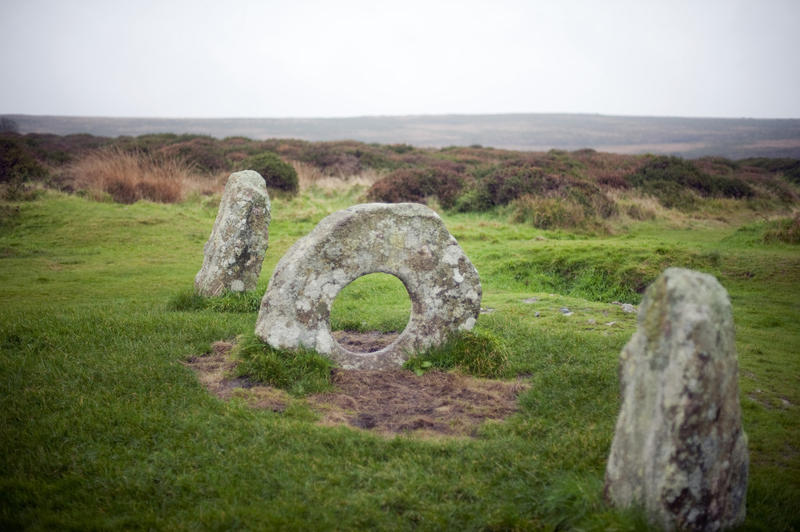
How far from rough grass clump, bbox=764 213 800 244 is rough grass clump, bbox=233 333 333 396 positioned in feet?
47.1

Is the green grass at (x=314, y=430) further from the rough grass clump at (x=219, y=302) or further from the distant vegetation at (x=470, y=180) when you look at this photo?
the distant vegetation at (x=470, y=180)

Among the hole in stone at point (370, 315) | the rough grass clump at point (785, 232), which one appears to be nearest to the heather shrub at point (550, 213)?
the rough grass clump at point (785, 232)

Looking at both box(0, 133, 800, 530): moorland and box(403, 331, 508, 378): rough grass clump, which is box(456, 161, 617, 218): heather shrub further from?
box(403, 331, 508, 378): rough grass clump

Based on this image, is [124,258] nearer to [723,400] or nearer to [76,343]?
[76,343]

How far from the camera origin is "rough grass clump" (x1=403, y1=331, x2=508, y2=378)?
782cm

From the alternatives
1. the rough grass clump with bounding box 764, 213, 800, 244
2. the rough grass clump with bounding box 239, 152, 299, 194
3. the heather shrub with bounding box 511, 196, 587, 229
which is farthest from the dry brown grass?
the rough grass clump with bounding box 764, 213, 800, 244

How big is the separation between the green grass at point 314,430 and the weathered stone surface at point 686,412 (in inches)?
12.3

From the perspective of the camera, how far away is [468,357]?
7.94 metres

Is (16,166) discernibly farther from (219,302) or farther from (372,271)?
(372,271)

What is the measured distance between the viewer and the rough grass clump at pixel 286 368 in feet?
23.6

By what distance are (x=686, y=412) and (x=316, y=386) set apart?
4.50 metres

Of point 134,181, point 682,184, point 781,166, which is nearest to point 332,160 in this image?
point 134,181

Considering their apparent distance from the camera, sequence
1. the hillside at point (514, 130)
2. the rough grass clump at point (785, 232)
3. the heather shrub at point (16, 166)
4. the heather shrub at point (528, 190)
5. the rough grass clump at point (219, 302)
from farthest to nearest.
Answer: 1. the hillside at point (514, 130)
2. the heather shrub at point (16, 166)
3. the heather shrub at point (528, 190)
4. the rough grass clump at point (785, 232)
5. the rough grass clump at point (219, 302)

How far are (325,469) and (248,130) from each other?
107748 millimetres
